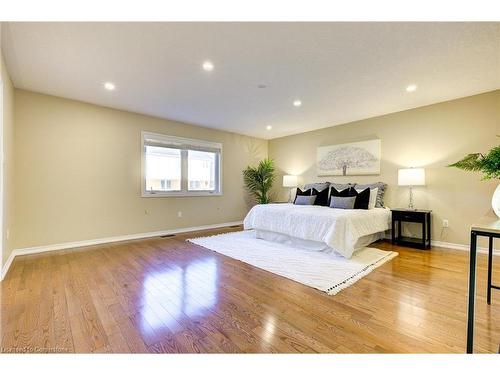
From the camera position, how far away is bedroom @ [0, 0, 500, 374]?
1633mm

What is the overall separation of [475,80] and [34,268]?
596 cm

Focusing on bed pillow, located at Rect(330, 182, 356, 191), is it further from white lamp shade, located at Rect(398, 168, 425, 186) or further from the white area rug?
the white area rug

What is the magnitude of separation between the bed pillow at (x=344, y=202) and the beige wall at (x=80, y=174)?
10.1ft

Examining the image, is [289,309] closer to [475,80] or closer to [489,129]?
[475,80]

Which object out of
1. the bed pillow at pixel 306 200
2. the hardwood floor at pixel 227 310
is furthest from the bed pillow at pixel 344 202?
the hardwood floor at pixel 227 310

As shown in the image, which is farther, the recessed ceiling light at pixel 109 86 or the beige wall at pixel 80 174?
the beige wall at pixel 80 174

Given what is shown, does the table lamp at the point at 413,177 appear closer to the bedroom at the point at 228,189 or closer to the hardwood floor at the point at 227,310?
the bedroom at the point at 228,189

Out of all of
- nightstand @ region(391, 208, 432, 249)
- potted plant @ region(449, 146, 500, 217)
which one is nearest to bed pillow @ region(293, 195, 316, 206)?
nightstand @ region(391, 208, 432, 249)

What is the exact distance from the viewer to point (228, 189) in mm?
5836

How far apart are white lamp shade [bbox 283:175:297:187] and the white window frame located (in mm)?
1632

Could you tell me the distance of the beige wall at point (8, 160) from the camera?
263 cm

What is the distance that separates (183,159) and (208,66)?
268cm

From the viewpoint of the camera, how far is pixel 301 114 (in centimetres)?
445

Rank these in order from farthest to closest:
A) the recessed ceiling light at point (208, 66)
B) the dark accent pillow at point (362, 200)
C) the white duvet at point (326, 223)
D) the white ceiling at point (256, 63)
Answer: the dark accent pillow at point (362, 200) → the white duvet at point (326, 223) → the recessed ceiling light at point (208, 66) → the white ceiling at point (256, 63)
